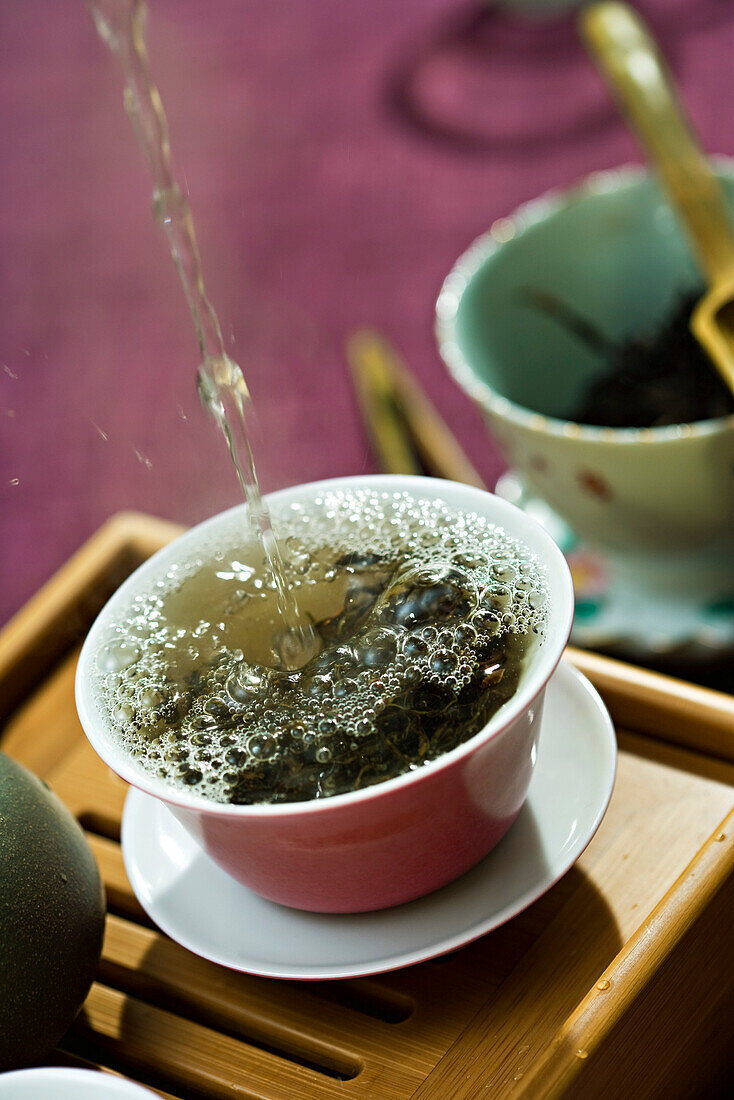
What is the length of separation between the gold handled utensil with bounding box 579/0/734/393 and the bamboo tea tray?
1.03ft

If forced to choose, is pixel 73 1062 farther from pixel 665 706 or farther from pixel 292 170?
pixel 292 170

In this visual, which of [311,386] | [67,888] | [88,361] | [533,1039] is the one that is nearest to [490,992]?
[533,1039]

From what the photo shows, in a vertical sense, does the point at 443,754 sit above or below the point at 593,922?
above

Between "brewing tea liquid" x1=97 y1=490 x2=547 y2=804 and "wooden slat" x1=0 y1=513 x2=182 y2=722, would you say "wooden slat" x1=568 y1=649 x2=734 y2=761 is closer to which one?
"brewing tea liquid" x1=97 y1=490 x2=547 y2=804

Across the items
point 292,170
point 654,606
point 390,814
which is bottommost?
point 654,606

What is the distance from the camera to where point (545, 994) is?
1.39ft

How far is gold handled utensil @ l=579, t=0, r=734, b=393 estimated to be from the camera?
0.72 m

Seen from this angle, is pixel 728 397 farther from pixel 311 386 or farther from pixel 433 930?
pixel 311 386

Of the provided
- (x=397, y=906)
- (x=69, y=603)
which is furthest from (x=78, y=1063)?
(x=69, y=603)

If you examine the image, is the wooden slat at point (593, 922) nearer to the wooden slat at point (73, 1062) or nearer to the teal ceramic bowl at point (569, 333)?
the wooden slat at point (73, 1062)

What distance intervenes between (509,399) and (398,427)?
11cm

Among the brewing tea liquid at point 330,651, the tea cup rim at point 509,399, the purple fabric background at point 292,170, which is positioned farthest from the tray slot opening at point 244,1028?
the purple fabric background at point 292,170

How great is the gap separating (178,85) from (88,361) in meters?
0.56

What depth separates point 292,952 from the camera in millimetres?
425
